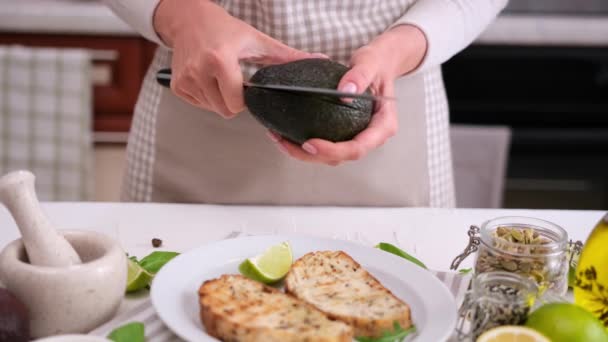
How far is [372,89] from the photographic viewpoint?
1020 millimetres

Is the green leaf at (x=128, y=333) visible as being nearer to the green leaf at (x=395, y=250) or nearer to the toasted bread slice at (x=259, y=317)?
the toasted bread slice at (x=259, y=317)

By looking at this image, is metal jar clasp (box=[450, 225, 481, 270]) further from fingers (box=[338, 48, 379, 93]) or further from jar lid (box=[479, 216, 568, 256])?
fingers (box=[338, 48, 379, 93])

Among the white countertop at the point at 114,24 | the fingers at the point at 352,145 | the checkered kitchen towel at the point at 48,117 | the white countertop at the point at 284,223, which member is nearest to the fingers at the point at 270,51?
the fingers at the point at 352,145

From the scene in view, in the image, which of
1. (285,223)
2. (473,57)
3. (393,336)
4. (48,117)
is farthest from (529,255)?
(473,57)

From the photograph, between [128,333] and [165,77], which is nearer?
[128,333]

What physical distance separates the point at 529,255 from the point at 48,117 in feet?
3.85

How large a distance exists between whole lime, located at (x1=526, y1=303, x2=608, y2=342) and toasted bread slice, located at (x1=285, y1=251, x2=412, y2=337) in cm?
13

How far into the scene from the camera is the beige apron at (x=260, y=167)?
48.9 inches

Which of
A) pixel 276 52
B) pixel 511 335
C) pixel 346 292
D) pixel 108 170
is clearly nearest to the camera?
pixel 511 335

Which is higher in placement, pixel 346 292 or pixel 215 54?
pixel 215 54

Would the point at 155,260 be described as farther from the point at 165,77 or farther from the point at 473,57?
the point at 473,57

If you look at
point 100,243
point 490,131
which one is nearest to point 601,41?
point 490,131

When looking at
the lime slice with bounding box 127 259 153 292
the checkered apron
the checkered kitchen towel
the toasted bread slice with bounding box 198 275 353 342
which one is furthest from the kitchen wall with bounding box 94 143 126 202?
the toasted bread slice with bounding box 198 275 353 342

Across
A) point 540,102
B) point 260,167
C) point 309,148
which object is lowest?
point 540,102
